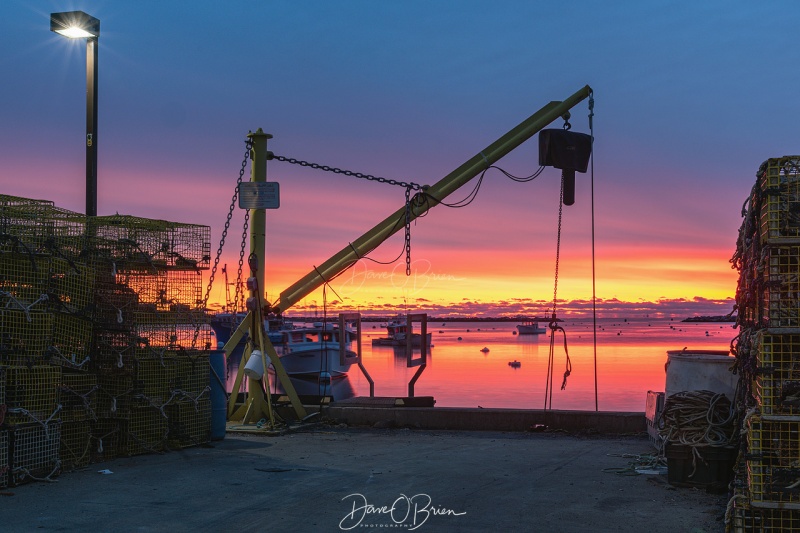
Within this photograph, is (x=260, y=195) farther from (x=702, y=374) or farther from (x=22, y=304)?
(x=702, y=374)

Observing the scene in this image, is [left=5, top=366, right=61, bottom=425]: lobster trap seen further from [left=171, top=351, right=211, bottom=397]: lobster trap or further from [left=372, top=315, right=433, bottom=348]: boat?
[left=372, top=315, right=433, bottom=348]: boat

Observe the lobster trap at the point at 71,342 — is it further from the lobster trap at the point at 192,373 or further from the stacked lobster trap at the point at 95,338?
the lobster trap at the point at 192,373

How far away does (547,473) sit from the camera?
1037cm

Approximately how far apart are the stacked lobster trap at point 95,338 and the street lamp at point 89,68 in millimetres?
1641

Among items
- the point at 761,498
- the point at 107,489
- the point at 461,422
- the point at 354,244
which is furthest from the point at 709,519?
the point at 354,244

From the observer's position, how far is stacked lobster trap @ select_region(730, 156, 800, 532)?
23.4 feet

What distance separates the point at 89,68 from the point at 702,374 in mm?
10366

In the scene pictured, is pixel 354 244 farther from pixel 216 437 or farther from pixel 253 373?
pixel 216 437

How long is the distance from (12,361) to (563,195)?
9.90m

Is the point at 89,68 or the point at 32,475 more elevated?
the point at 89,68

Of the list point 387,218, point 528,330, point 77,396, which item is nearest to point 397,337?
point 528,330

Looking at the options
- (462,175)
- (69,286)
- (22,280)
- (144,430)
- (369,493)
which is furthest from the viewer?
(462,175)

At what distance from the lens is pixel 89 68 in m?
13.6

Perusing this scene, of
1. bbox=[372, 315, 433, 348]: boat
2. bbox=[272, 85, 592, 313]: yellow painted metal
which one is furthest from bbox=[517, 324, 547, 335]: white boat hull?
bbox=[272, 85, 592, 313]: yellow painted metal
